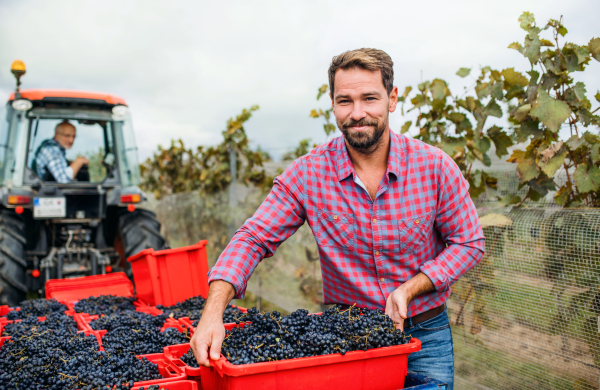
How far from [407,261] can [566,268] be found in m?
1.18

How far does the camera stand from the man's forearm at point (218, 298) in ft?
5.14

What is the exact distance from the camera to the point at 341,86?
193cm

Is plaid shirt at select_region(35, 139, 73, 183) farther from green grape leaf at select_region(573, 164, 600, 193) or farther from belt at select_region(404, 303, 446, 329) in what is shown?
green grape leaf at select_region(573, 164, 600, 193)

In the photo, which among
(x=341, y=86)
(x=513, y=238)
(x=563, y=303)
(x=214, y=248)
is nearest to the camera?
(x=341, y=86)

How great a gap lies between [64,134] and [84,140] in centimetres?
31

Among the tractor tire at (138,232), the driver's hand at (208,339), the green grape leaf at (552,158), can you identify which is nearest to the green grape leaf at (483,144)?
the green grape leaf at (552,158)

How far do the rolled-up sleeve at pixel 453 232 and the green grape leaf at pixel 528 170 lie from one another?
Result: 1.14 meters

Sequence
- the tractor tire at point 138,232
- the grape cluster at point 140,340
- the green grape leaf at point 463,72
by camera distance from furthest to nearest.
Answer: the tractor tire at point 138,232
the green grape leaf at point 463,72
the grape cluster at point 140,340

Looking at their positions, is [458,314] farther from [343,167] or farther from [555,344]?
[343,167]

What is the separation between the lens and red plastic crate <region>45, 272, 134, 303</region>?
3.71m

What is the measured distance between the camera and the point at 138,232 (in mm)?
4785

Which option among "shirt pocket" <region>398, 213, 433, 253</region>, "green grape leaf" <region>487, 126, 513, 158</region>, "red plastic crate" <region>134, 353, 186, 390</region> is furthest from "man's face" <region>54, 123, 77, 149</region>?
"shirt pocket" <region>398, 213, 433, 253</region>

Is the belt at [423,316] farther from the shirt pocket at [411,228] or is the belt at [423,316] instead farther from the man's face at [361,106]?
the man's face at [361,106]

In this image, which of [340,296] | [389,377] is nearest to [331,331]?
[389,377]
